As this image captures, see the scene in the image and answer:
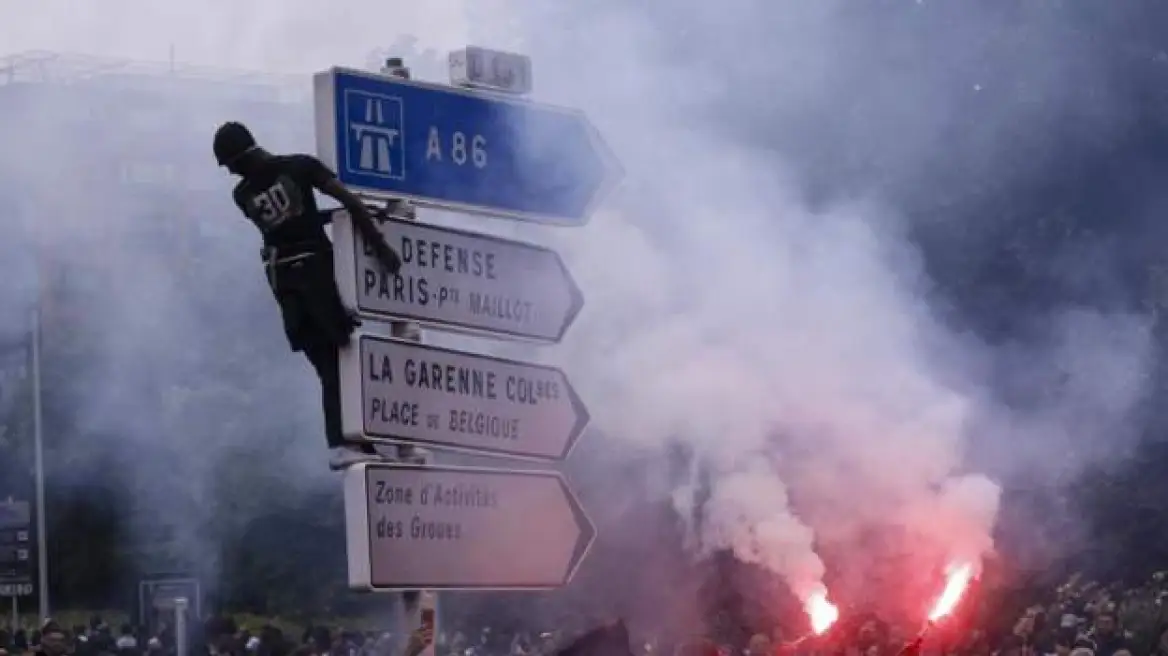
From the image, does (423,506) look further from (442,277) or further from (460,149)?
(460,149)

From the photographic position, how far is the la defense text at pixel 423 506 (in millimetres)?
5336

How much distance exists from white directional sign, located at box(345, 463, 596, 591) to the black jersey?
644 millimetres

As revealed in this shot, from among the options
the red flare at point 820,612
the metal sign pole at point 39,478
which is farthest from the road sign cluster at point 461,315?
the metal sign pole at point 39,478

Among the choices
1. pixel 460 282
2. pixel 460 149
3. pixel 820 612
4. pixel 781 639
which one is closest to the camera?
pixel 460 282

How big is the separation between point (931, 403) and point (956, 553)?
93cm

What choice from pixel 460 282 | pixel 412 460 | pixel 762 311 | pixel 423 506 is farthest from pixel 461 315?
pixel 762 311

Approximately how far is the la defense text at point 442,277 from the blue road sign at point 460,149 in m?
0.16

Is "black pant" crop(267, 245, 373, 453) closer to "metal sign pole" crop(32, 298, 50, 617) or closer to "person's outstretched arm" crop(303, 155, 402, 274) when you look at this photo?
"person's outstretched arm" crop(303, 155, 402, 274)

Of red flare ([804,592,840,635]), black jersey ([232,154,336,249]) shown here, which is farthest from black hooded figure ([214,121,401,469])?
red flare ([804,592,840,635])

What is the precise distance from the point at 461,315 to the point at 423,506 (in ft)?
1.80

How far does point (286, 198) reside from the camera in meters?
5.47

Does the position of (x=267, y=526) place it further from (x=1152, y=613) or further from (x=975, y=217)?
(x=1152, y=613)

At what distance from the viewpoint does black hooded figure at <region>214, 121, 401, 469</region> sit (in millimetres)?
5414

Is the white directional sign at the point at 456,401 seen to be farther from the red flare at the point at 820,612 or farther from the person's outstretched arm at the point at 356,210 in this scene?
the red flare at the point at 820,612
